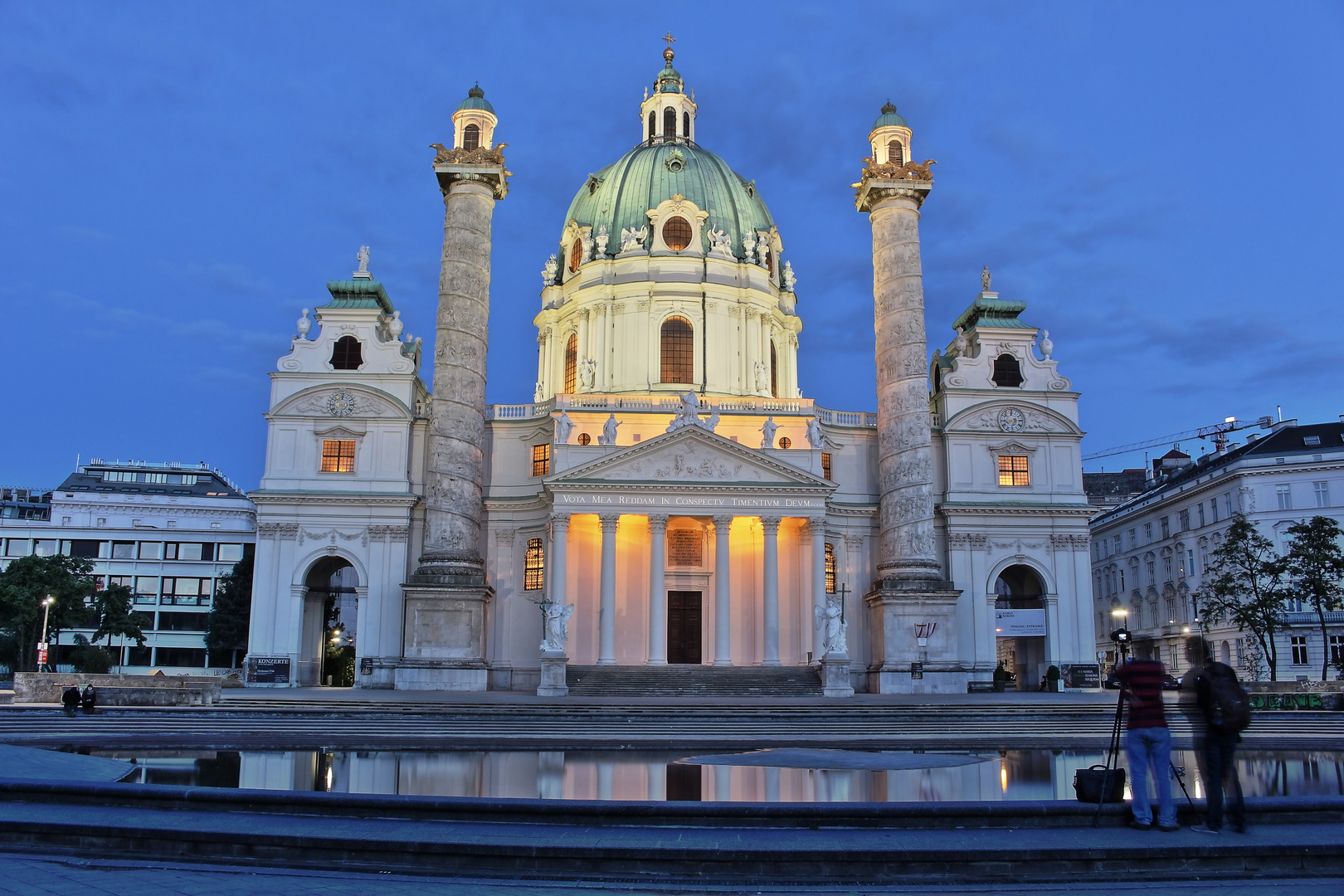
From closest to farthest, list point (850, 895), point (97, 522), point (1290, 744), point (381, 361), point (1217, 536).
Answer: point (850, 895) → point (1290, 744) → point (381, 361) → point (1217, 536) → point (97, 522)

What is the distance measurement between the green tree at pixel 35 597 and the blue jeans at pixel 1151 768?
58.3 metres

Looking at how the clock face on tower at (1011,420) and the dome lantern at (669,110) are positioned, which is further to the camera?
the dome lantern at (669,110)

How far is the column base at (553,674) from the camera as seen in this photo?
41500mm

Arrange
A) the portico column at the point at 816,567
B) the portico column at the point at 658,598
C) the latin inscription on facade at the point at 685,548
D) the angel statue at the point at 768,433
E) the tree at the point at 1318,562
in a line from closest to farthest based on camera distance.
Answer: the portico column at the point at 658,598
the portico column at the point at 816,567
the tree at the point at 1318,562
the angel statue at the point at 768,433
the latin inscription on facade at the point at 685,548

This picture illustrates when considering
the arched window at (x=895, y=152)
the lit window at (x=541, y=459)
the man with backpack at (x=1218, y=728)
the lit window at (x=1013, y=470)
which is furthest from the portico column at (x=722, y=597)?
the man with backpack at (x=1218, y=728)

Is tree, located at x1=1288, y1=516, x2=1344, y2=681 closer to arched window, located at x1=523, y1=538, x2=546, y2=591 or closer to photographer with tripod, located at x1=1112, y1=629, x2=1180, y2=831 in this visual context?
arched window, located at x1=523, y1=538, x2=546, y2=591

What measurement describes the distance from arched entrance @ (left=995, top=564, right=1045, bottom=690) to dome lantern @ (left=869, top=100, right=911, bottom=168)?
20.2 metres

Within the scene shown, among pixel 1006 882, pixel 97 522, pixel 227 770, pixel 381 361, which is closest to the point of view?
pixel 1006 882

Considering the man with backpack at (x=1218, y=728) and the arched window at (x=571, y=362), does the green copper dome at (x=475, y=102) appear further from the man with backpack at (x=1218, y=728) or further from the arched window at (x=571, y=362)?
the man with backpack at (x=1218, y=728)

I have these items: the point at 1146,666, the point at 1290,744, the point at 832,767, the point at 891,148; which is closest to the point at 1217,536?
the point at 891,148

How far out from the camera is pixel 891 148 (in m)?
50.9

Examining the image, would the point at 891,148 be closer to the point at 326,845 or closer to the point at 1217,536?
the point at 1217,536

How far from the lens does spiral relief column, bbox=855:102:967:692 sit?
4584 centimetres

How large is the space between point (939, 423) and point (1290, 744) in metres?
32.4
